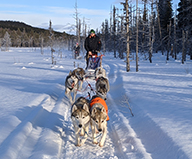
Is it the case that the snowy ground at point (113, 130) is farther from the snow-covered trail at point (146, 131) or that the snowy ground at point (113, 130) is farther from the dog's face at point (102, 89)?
the dog's face at point (102, 89)

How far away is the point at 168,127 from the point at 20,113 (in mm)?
4225

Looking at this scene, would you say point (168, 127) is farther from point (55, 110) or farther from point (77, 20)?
point (77, 20)

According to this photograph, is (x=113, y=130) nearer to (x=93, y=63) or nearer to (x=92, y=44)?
(x=93, y=63)

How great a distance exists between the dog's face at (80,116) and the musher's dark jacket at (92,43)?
631 centimetres

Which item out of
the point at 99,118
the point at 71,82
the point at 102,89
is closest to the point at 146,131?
the point at 99,118

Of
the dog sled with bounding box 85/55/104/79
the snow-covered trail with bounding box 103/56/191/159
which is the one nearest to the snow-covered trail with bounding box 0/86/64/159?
the snow-covered trail with bounding box 103/56/191/159

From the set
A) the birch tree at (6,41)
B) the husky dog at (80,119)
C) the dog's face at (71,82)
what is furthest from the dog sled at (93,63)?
the birch tree at (6,41)

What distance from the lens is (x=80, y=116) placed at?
12.4 feet

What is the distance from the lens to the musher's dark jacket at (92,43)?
32.0ft

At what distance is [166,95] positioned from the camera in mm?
6629

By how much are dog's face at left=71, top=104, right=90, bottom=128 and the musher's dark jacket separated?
248 inches

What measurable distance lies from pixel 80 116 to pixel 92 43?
664 centimetres

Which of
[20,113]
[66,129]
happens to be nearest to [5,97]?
[20,113]

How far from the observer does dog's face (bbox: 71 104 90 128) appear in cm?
375
